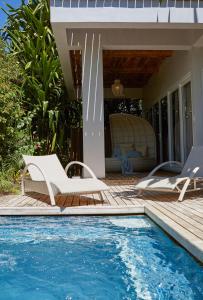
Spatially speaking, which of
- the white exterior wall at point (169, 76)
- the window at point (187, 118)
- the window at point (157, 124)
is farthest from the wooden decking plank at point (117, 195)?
the window at point (157, 124)

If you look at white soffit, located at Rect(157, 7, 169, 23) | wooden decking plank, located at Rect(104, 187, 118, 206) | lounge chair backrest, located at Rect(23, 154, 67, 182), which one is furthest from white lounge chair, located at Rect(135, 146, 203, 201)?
white soffit, located at Rect(157, 7, 169, 23)

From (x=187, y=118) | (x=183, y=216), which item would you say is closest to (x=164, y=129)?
(x=187, y=118)

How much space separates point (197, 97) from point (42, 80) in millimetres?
3818

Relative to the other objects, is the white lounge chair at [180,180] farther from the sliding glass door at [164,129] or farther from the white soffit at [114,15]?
the sliding glass door at [164,129]

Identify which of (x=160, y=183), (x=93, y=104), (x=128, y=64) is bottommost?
(x=160, y=183)

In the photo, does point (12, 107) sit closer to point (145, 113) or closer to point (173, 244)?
point (173, 244)

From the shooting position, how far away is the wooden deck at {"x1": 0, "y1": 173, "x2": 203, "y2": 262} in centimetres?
375

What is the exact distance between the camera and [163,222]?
A: 170 inches


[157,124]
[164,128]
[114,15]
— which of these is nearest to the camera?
[114,15]

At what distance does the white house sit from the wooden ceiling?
4.4 inches

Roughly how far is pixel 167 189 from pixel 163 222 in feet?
5.10

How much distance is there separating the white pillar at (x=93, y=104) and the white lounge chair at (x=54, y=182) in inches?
91.2

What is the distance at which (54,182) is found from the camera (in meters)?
5.68

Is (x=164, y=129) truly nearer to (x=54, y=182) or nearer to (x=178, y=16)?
(x=178, y=16)
